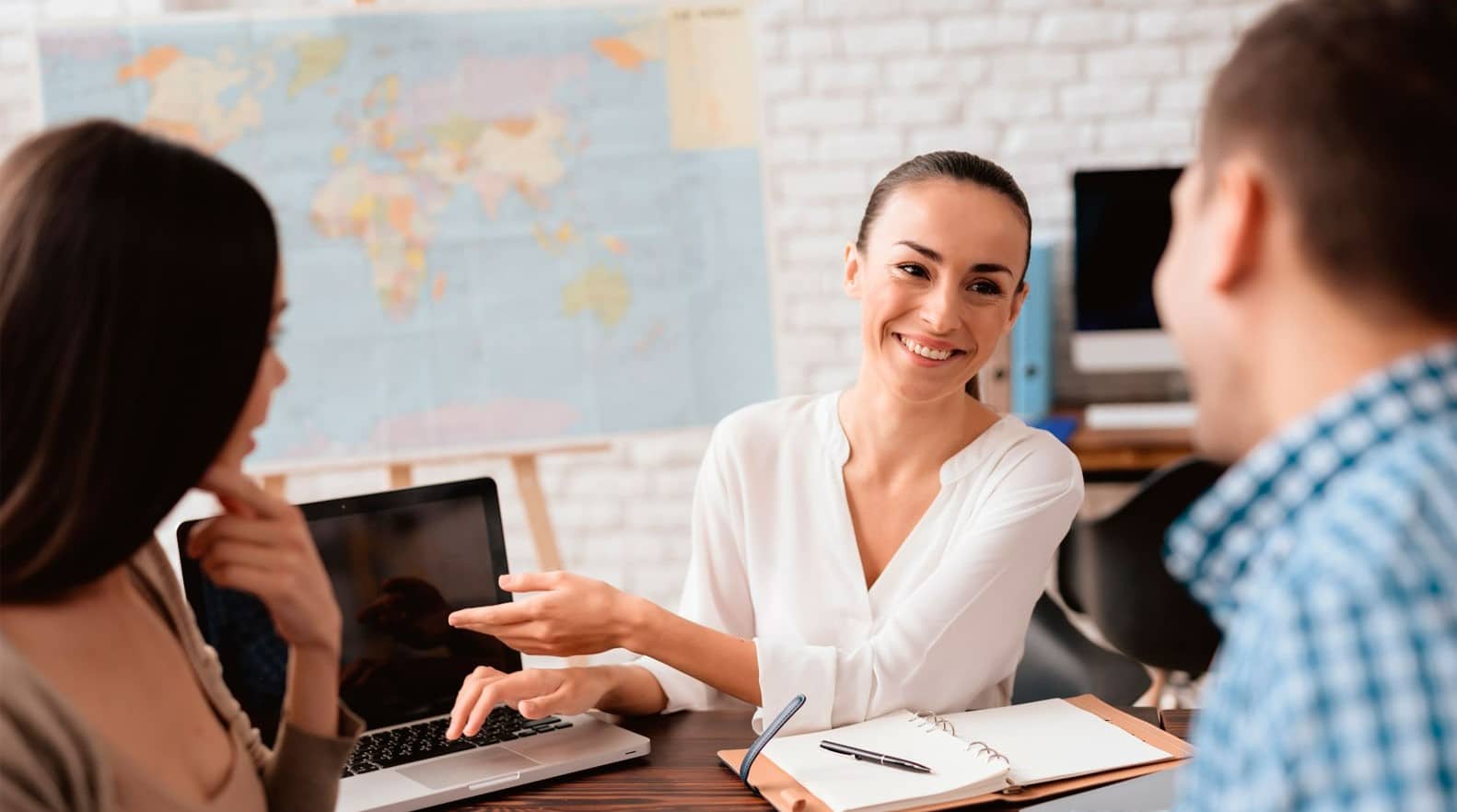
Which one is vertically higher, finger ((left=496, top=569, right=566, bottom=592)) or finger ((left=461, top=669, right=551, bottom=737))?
finger ((left=496, top=569, right=566, bottom=592))

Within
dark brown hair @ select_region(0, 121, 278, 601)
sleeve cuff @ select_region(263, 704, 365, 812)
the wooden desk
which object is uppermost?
dark brown hair @ select_region(0, 121, 278, 601)

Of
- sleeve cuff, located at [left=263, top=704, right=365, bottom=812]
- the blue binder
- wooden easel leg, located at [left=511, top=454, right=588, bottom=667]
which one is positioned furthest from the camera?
the blue binder

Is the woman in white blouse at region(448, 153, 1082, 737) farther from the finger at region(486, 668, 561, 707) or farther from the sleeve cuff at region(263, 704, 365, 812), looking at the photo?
the sleeve cuff at region(263, 704, 365, 812)

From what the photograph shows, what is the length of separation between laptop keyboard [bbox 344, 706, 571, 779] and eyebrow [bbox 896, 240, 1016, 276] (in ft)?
2.40

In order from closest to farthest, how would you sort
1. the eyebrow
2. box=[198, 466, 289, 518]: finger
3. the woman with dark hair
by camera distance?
1. the woman with dark hair
2. box=[198, 466, 289, 518]: finger
3. the eyebrow

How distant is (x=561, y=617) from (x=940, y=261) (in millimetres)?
660

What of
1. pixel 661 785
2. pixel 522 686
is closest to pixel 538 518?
pixel 522 686

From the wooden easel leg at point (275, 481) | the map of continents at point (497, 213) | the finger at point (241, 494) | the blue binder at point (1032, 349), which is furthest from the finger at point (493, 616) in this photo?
the blue binder at point (1032, 349)

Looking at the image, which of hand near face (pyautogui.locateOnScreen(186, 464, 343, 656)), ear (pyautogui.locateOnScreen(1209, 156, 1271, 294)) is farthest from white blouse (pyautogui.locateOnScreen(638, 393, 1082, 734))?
ear (pyautogui.locateOnScreen(1209, 156, 1271, 294))

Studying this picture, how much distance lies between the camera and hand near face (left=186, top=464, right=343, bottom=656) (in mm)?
965

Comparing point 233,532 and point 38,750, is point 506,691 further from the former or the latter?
point 38,750

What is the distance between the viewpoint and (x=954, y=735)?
51.6 inches

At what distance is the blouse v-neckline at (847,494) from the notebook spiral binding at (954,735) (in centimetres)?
22

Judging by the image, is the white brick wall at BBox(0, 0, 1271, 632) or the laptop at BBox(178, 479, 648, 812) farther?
the white brick wall at BBox(0, 0, 1271, 632)
